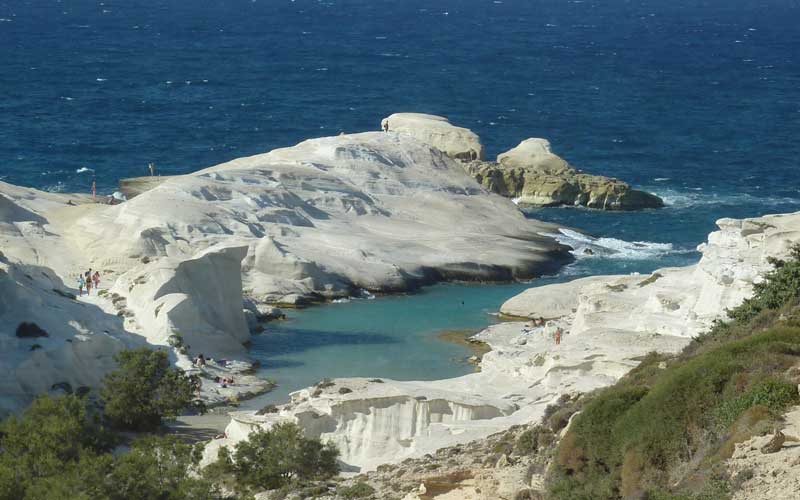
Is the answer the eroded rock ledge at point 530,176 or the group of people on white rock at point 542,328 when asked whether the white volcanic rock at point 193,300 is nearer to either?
the group of people on white rock at point 542,328

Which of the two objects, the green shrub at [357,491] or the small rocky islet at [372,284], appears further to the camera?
the small rocky islet at [372,284]

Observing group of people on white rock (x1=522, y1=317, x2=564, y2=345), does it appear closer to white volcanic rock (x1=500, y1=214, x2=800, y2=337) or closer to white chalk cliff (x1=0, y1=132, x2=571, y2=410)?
white volcanic rock (x1=500, y1=214, x2=800, y2=337)

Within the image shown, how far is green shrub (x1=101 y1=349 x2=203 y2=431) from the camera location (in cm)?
5534

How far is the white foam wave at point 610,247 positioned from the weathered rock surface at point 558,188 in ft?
30.5

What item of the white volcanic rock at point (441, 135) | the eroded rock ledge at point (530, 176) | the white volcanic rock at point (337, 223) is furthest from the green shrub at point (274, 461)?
the white volcanic rock at point (441, 135)

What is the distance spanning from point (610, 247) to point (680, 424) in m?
66.5

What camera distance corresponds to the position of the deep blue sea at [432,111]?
373 feet

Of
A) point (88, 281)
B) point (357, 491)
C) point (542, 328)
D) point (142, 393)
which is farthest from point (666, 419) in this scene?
point (88, 281)

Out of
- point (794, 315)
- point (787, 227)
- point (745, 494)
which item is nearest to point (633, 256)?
point (787, 227)

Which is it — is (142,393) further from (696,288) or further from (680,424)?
(680,424)

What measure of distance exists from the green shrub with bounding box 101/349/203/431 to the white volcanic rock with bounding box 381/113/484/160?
2216 inches

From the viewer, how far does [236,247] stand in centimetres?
7381

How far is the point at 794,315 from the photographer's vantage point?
3781 centimetres

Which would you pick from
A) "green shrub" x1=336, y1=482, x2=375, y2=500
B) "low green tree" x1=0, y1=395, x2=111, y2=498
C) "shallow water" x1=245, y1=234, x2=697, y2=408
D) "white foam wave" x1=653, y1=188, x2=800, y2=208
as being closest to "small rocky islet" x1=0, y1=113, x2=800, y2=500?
"green shrub" x1=336, y1=482, x2=375, y2=500
